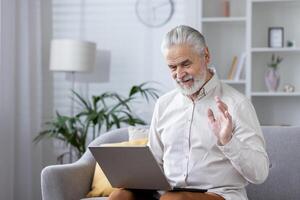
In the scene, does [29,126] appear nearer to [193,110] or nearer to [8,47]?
[8,47]

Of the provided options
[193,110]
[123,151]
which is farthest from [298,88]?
[123,151]

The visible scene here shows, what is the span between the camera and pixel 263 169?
2193 mm

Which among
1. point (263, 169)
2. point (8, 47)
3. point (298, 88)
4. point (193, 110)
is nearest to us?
point (263, 169)

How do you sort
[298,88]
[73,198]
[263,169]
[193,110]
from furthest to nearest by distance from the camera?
[298,88] → [73,198] → [193,110] → [263,169]

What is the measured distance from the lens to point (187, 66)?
234 cm

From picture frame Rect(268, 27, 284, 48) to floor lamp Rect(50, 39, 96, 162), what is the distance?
4.42 ft

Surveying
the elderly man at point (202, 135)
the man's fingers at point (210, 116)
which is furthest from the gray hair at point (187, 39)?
the man's fingers at point (210, 116)

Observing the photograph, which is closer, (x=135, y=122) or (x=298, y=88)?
(x=135, y=122)

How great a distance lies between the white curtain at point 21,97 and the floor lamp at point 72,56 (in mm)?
247

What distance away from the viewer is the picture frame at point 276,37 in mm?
4480

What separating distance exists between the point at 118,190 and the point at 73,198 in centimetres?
76

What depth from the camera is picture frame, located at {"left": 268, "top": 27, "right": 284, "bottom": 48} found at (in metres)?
4.48

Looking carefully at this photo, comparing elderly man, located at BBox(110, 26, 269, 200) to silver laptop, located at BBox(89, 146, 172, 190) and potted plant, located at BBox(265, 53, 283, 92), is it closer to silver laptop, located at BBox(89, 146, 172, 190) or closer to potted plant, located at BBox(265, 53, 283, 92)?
silver laptop, located at BBox(89, 146, 172, 190)

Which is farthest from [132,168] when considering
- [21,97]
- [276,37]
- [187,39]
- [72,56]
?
[276,37]
